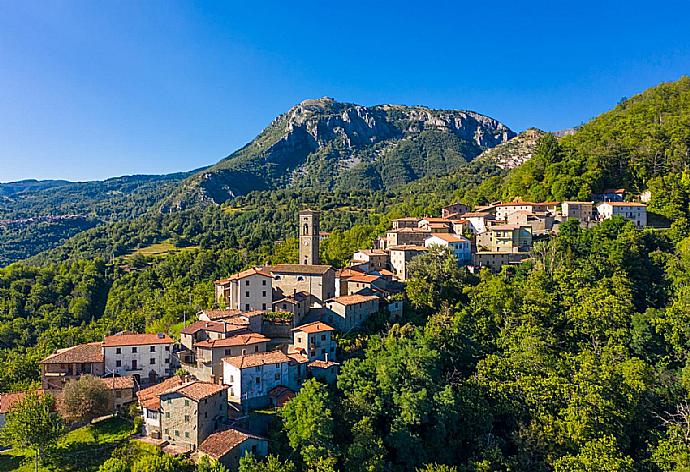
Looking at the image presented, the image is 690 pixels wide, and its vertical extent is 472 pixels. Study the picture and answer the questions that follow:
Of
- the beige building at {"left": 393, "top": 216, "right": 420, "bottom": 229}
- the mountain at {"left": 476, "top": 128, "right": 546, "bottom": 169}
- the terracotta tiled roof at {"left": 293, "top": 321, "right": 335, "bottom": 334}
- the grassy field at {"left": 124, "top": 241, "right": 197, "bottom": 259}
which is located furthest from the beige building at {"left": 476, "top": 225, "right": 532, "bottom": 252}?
the mountain at {"left": 476, "top": 128, "right": 546, "bottom": 169}

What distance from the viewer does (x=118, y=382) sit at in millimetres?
35250

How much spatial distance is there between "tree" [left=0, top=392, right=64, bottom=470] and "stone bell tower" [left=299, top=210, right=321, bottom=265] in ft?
99.6

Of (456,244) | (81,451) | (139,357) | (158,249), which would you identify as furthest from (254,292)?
(158,249)

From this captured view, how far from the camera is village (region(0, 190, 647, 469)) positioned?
2970 centimetres

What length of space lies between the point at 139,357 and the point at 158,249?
8733cm

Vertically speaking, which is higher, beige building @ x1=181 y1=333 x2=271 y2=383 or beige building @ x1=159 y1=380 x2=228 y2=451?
beige building @ x1=181 y1=333 x2=271 y2=383

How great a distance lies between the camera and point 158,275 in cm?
8850

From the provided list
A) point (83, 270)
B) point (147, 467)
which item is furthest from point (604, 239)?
point (83, 270)

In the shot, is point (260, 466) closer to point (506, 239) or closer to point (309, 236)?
point (309, 236)

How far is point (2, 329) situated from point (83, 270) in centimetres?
2649

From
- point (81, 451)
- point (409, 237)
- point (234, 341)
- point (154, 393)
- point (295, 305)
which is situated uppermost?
point (409, 237)

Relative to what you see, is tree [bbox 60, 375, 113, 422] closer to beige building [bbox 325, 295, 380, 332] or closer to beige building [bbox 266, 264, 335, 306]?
beige building [bbox 266, 264, 335, 306]

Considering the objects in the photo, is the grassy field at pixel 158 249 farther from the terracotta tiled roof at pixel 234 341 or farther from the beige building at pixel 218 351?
the beige building at pixel 218 351

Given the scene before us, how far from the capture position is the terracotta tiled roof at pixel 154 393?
30827 mm
